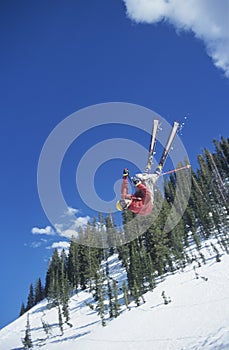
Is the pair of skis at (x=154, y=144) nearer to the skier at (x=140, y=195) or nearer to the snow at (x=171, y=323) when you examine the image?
the skier at (x=140, y=195)

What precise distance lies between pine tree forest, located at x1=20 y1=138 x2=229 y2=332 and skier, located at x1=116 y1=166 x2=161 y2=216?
18.2 meters

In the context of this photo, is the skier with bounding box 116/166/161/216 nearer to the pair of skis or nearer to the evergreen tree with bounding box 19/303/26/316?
the pair of skis

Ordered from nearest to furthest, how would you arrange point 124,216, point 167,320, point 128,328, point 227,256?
point 167,320 < point 128,328 < point 227,256 < point 124,216

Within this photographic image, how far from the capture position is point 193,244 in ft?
138

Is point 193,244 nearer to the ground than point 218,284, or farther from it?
farther from it

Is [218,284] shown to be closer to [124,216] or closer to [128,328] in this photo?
[128,328]

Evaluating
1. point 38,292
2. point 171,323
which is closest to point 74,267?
point 38,292

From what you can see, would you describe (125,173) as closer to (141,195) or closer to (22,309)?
(141,195)

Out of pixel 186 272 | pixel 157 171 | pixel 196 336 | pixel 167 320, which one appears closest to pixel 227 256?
pixel 186 272

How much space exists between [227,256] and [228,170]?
41872 mm

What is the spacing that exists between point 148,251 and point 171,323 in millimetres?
22577

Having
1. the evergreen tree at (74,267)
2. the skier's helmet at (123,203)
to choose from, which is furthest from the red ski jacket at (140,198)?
the evergreen tree at (74,267)

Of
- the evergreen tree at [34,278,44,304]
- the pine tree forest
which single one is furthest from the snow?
the evergreen tree at [34,278,44,304]

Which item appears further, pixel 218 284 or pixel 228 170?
pixel 228 170
